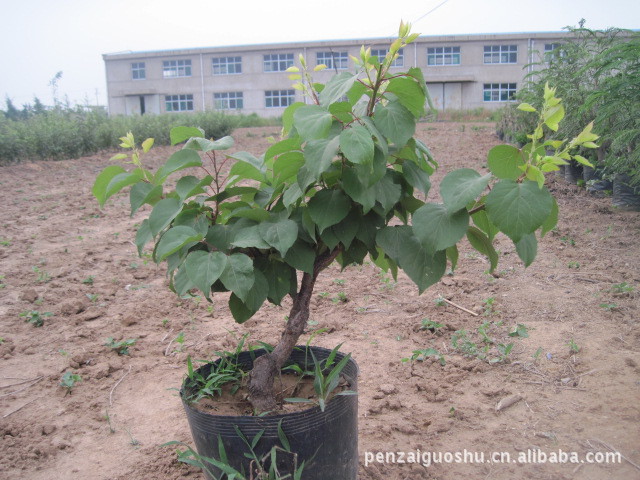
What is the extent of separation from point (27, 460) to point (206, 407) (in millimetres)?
1016

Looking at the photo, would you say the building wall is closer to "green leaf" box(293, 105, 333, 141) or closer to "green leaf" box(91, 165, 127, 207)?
"green leaf" box(91, 165, 127, 207)

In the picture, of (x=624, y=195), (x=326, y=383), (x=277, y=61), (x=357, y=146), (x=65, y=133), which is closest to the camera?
(x=357, y=146)

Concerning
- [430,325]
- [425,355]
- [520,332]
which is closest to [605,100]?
[520,332]

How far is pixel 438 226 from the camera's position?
1.29 m

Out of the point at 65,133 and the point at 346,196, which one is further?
the point at 65,133

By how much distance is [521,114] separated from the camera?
9.84 m

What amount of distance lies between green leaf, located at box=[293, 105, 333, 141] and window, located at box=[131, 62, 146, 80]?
117 feet

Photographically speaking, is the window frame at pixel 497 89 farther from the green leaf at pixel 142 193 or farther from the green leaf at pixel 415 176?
the green leaf at pixel 142 193

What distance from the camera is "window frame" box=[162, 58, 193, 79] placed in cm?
3297

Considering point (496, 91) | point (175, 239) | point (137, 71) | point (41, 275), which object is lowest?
point (41, 275)

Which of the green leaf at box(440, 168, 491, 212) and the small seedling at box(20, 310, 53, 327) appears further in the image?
the small seedling at box(20, 310, 53, 327)

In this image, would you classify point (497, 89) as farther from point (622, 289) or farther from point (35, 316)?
point (35, 316)

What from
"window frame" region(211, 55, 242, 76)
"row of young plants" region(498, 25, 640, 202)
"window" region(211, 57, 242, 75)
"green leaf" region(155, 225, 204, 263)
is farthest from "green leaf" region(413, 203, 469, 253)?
"window" region(211, 57, 242, 75)

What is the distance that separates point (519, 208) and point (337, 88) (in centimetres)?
52
